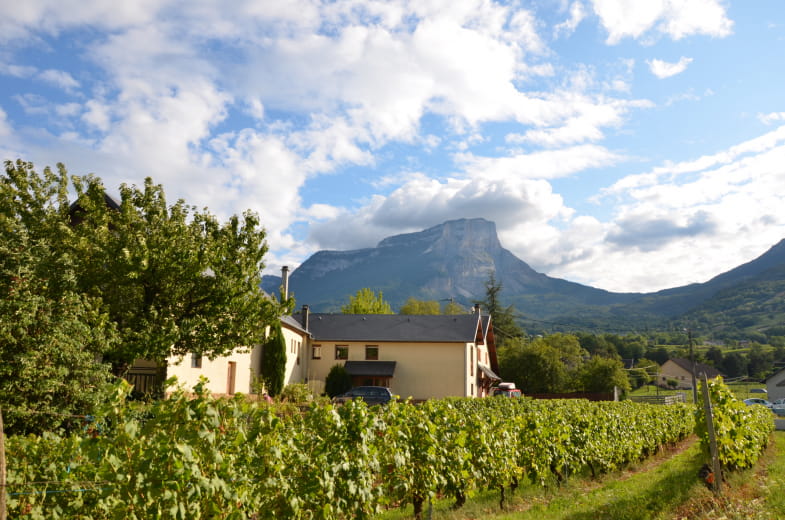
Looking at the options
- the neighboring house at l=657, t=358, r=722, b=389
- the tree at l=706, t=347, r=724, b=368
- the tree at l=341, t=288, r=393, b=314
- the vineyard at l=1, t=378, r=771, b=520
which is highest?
the tree at l=341, t=288, r=393, b=314

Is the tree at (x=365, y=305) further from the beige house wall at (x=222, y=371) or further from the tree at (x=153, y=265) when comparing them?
the tree at (x=153, y=265)

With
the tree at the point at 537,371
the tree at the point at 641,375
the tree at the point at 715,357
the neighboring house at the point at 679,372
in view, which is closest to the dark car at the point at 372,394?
the tree at the point at 537,371

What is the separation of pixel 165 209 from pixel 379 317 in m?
27.2

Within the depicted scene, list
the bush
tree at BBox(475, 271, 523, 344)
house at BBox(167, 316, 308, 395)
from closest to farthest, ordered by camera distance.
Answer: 1. house at BBox(167, 316, 308, 395)
2. the bush
3. tree at BBox(475, 271, 523, 344)

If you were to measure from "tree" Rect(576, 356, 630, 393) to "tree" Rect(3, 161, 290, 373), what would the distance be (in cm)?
3787

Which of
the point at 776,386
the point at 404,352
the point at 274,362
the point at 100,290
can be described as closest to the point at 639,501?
the point at 100,290

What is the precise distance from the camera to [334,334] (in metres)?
40.7

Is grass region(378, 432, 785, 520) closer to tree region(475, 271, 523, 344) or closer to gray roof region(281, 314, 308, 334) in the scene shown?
gray roof region(281, 314, 308, 334)

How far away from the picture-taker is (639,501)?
9.40 metres

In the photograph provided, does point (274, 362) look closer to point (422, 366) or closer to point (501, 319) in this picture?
point (422, 366)

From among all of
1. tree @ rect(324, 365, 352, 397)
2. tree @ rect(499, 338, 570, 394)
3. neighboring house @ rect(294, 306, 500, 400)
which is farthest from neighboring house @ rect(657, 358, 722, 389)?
tree @ rect(324, 365, 352, 397)

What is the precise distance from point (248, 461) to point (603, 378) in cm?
4814

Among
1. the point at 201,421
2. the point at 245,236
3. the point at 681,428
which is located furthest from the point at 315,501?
the point at 681,428

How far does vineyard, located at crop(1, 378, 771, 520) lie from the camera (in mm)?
4258
